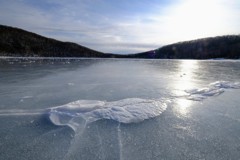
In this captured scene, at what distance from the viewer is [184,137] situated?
277 centimetres

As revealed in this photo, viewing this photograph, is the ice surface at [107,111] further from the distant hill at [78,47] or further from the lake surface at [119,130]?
the distant hill at [78,47]

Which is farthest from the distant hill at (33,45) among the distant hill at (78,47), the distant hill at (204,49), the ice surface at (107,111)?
the ice surface at (107,111)

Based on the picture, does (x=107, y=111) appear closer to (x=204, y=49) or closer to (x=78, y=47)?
(x=204, y=49)

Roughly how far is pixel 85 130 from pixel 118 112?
96 cm

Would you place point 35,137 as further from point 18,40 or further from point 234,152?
point 18,40

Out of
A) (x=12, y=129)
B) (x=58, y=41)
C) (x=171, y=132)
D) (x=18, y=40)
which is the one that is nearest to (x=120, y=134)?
(x=171, y=132)

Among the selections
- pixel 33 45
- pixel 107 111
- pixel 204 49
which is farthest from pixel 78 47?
pixel 107 111

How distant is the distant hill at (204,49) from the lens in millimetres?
76125

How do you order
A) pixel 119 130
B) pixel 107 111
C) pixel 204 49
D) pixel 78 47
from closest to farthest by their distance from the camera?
pixel 119 130, pixel 107 111, pixel 204 49, pixel 78 47

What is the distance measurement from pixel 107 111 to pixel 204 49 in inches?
3633

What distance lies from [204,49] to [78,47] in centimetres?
6306

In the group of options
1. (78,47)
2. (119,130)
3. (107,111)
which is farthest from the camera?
(78,47)

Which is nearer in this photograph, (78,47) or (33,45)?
(33,45)

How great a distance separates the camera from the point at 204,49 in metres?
87.2
